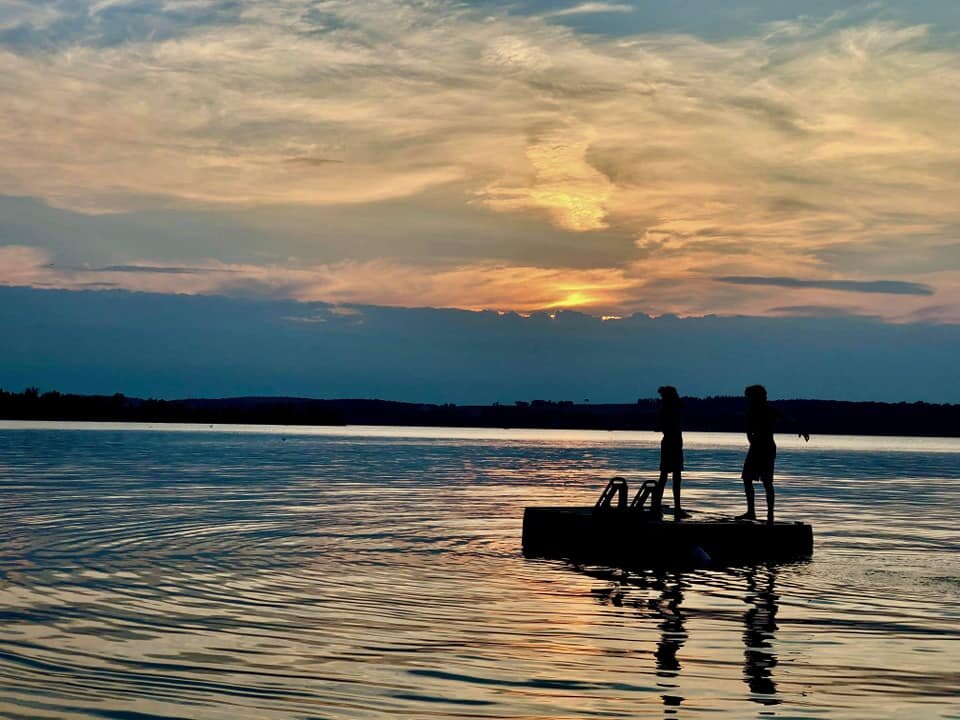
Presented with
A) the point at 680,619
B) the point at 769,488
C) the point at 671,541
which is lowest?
the point at 680,619

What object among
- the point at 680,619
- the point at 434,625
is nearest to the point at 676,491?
the point at 680,619

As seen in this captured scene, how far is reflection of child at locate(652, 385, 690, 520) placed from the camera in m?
21.9

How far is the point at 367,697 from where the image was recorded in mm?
10086

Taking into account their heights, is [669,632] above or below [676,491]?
below

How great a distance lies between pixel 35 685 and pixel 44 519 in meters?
18.0

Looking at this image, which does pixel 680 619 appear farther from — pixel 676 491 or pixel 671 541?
pixel 676 491

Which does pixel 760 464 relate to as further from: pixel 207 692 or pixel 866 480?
pixel 866 480

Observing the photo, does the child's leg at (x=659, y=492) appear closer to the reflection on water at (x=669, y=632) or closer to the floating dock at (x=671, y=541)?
the floating dock at (x=671, y=541)

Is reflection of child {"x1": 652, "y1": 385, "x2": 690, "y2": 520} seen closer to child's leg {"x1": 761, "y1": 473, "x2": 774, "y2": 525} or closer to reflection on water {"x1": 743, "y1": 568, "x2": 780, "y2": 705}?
child's leg {"x1": 761, "y1": 473, "x2": 774, "y2": 525}

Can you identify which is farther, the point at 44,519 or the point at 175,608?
the point at 44,519

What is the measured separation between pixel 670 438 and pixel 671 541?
6.76ft

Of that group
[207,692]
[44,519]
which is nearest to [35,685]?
[207,692]

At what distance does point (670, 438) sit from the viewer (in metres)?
22.4

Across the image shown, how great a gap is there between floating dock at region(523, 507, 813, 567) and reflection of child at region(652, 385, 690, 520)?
0.70 metres
